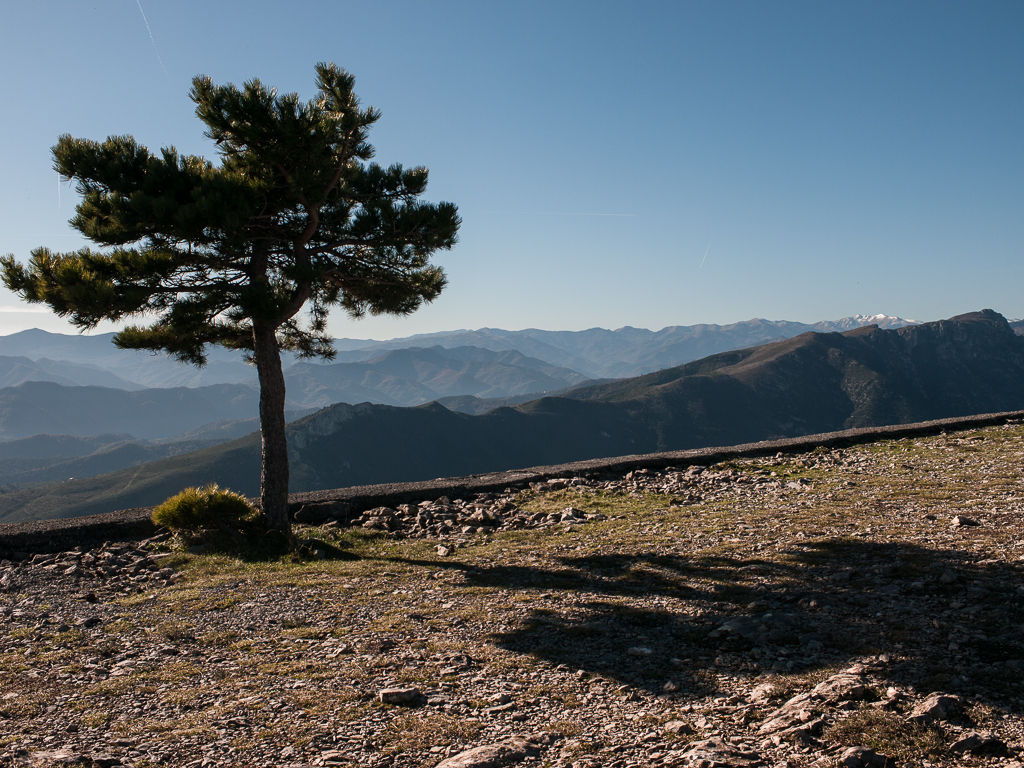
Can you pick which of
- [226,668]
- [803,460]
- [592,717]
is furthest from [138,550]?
[803,460]

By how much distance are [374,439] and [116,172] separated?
15711 cm

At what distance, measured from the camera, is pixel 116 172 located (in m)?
9.38

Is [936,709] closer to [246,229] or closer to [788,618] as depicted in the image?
[788,618]

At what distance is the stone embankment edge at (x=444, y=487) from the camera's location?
1049 centimetres

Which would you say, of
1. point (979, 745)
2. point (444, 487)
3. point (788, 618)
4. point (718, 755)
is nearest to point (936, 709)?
point (979, 745)

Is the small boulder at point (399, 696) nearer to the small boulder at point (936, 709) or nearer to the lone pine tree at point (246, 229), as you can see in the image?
the small boulder at point (936, 709)

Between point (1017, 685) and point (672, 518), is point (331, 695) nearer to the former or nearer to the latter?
point (1017, 685)

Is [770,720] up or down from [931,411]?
up

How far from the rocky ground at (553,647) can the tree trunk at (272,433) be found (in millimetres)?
1087

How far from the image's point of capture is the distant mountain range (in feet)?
486

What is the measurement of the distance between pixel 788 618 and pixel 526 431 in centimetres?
16754

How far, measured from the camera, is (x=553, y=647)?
531 centimetres

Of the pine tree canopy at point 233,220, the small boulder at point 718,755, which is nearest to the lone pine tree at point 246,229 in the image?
the pine tree canopy at point 233,220

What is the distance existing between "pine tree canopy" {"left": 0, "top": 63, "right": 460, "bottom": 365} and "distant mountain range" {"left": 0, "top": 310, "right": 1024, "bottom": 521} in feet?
435
